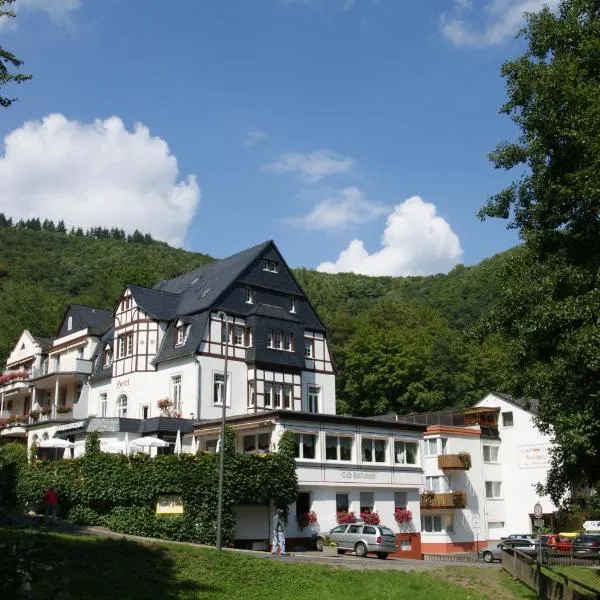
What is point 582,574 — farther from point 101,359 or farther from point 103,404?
point 101,359

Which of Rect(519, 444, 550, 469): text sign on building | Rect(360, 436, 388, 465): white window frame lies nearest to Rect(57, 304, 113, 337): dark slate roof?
Rect(360, 436, 388, 465): white window frame

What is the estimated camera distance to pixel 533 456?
5738cm

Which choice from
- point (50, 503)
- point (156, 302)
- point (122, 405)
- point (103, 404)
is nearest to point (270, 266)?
point (156, 302)

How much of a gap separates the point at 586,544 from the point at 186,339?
25.5m

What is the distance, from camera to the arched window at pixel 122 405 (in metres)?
50.1

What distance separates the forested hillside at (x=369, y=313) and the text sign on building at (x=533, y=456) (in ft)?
17.4

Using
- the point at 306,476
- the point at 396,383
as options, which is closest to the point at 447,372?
the point at 396,383

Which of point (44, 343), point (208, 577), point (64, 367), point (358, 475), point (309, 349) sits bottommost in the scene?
point (208, 577)

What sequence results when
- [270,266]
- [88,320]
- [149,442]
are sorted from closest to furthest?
[149,442], [270,266], [88,320]

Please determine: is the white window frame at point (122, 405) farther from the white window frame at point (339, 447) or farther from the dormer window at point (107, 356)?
the white window frame at point (339, 447)

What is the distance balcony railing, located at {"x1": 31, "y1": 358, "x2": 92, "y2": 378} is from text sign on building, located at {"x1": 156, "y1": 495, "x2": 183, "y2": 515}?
900 inches

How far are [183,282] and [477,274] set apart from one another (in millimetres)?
57995

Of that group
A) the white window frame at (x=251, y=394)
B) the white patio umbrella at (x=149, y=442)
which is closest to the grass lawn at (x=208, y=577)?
the white patio umbrella at (x=149, y=442)

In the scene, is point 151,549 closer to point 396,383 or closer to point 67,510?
point 67,510
